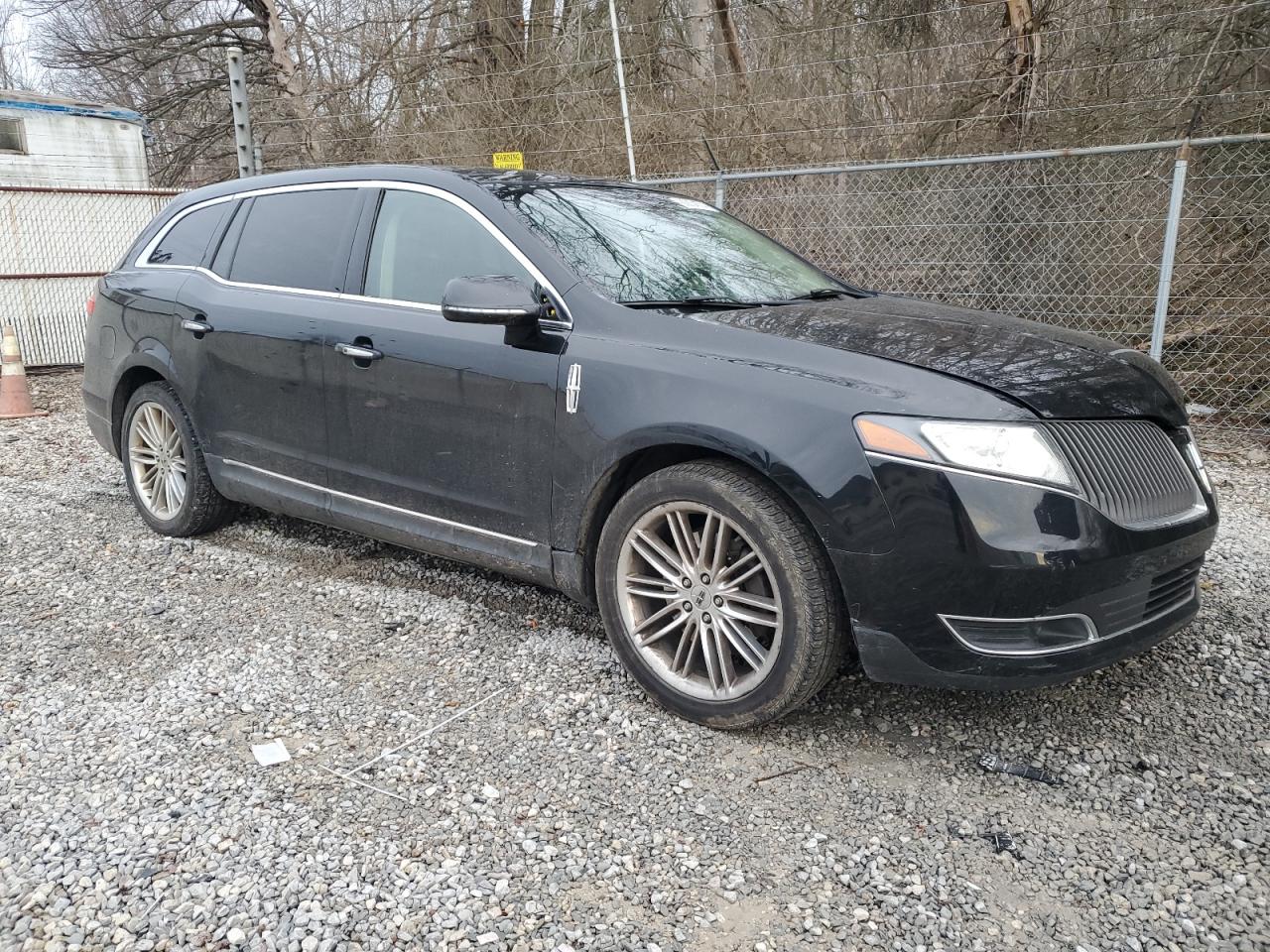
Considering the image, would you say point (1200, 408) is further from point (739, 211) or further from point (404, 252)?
point (404, 252)

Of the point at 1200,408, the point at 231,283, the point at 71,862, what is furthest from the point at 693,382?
the point at 1200,408

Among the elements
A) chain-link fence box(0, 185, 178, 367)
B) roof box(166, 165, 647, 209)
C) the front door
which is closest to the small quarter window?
chain-link fence box(0, 185, 178, 367)

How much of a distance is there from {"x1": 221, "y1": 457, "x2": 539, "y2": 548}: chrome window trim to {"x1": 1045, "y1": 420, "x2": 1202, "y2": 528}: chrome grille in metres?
1.80

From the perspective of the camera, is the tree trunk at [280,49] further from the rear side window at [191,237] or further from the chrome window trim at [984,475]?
the chrome window trim at [984,475]

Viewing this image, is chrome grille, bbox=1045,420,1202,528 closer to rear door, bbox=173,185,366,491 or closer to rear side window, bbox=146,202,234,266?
rear door, bbox=173,185,366,491

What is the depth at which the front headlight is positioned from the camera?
265 cm

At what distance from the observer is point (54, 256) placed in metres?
10.5

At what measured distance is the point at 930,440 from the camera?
2.67m

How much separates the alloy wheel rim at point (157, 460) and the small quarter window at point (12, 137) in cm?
1481

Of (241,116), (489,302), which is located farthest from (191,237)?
(241,116)

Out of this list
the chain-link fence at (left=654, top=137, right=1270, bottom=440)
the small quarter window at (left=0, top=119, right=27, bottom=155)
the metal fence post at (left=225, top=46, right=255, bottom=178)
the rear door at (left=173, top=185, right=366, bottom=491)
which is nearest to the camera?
the rear door at (left=173, top=185, right=366, bottom=491)

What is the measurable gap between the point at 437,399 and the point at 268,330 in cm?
109

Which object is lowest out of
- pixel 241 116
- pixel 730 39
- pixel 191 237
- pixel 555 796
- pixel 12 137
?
pixel 555 796

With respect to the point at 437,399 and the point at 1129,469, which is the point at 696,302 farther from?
the point at 1129,469
